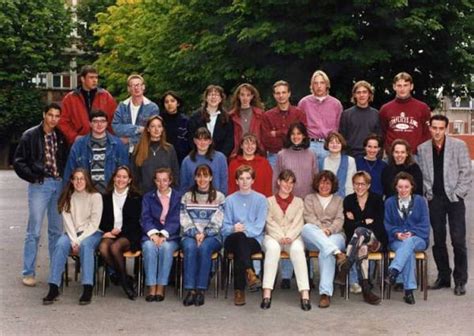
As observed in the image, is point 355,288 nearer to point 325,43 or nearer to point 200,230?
point 200,230

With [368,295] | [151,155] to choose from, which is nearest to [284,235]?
[368,295]

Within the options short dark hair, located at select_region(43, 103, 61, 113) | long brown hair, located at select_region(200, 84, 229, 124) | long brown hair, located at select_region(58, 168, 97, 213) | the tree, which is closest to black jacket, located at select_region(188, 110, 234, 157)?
long brown hair, located at select_region(200, 84, 229, 124)

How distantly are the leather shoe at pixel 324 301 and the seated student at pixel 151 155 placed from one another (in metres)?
2.12

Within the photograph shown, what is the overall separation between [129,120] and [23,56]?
1593 inches

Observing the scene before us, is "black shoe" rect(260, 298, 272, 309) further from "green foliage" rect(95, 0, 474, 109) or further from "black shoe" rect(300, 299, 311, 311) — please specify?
"green foliage" rect(95, 0, 474, 109)

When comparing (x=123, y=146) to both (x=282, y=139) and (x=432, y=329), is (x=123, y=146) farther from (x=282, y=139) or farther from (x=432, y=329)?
(x=432, y=329)

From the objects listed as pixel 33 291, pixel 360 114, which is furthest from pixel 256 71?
pixel 33 291

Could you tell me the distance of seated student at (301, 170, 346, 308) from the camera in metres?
8.27

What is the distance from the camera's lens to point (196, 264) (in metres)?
8.30

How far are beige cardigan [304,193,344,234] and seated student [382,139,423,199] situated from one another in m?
0.64

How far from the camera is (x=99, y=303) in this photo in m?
8.22

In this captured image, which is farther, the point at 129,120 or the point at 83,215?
the point at 129,120

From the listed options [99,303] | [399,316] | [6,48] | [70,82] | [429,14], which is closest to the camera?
[399,316]

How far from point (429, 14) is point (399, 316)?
16472mm
